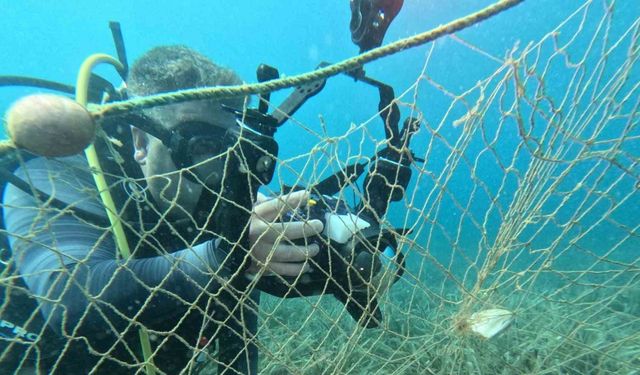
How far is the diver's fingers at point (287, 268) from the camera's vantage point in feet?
4.99

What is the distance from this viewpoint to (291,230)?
58.9 inches

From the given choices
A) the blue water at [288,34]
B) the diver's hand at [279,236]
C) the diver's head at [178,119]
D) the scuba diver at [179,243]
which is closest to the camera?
the scuba diver at [179,243]

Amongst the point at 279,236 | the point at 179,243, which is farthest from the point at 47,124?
the point at 179,243

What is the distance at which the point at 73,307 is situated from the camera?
4.19 feet

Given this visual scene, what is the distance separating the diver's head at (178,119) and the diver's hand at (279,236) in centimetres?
28

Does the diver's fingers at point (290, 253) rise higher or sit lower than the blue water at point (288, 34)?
lower

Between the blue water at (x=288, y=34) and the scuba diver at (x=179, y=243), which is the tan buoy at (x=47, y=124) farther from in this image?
the blue water at (x=288, y=34)

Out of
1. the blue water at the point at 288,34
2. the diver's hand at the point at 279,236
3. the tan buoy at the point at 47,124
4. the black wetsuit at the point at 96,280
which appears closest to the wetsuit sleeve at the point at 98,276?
the black wetsuit at the point at 96,280

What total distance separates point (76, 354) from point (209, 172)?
3.34 ft

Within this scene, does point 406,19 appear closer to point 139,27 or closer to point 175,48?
point 139,27

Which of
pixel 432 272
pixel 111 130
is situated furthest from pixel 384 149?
pixel 432 272

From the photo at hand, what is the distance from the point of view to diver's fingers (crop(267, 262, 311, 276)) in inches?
59.9

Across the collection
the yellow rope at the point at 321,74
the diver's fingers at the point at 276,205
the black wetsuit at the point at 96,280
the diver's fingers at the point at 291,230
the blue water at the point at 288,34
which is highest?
the blue water at the point at 288,34

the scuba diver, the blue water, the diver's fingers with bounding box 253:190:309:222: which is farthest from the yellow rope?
the blue water
